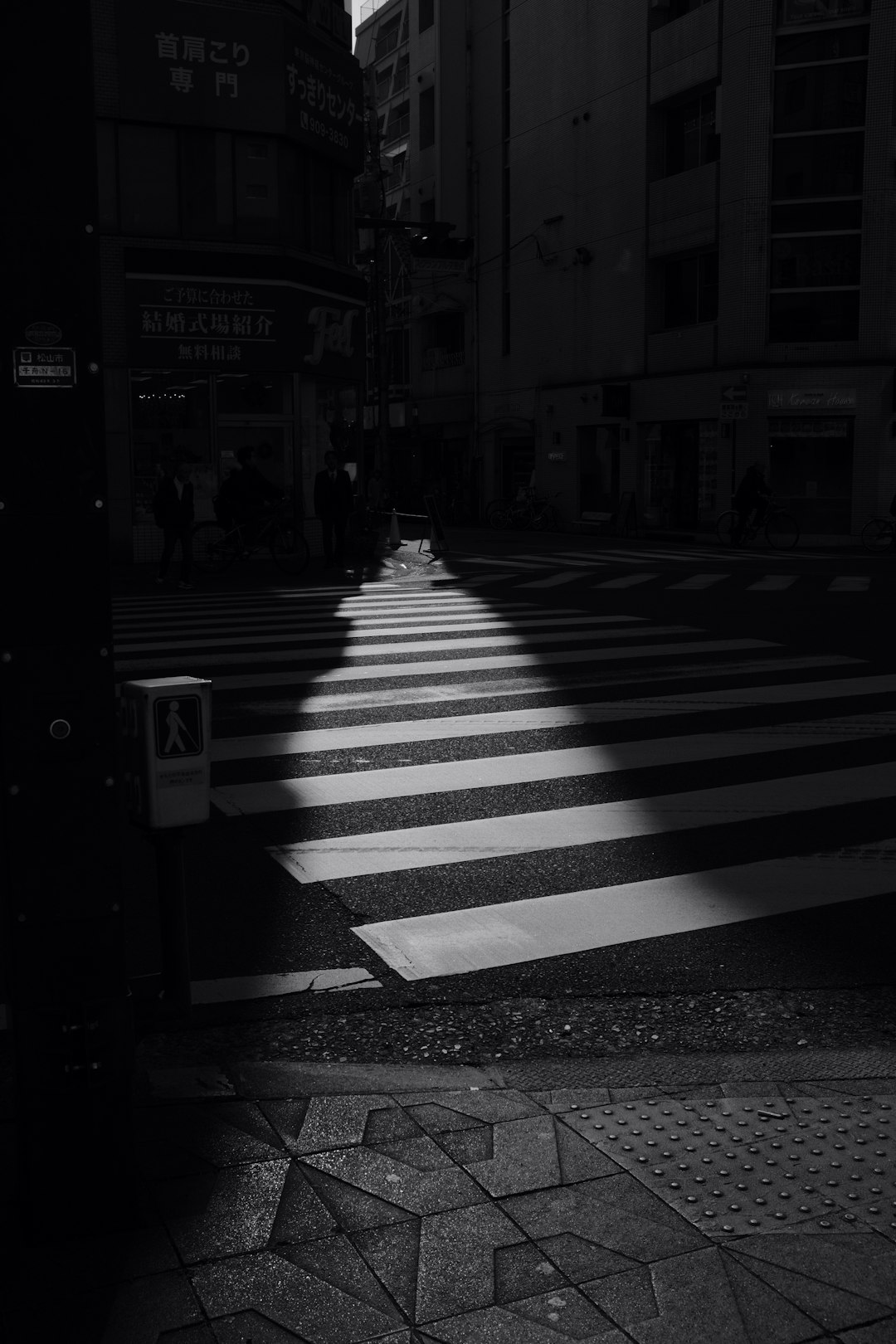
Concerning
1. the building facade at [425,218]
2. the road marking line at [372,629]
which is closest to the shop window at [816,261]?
the building facade at [425,218]

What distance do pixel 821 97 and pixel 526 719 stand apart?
28381 millimetres

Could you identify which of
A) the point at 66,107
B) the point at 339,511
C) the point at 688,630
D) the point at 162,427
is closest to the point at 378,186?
the point at 162,427

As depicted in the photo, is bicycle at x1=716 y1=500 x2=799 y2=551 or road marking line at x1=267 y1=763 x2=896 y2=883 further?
bicycle at x1=716 y1=500 x2=799 y2=551

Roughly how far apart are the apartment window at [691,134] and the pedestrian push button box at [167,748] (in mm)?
35075

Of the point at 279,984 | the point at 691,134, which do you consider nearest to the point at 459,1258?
the point at 279,984

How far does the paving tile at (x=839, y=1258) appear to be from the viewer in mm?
2740

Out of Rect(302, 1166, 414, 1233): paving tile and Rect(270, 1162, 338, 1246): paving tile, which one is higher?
Rect(302, 1166, 414, 1233): paving tile

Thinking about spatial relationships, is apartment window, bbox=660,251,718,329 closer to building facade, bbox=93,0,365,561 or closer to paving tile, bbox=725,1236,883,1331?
building facade, bbox=93,0,365,561

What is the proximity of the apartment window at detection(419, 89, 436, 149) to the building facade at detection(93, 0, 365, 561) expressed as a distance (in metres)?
27.2

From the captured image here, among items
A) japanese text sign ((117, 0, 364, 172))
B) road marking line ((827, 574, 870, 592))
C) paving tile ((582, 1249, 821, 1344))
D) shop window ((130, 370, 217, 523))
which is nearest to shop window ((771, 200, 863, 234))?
japanese text sign ((117, 0, 364, 172))

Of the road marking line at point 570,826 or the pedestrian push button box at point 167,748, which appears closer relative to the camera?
the pedestrian push button box at point 167,748

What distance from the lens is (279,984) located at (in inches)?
184

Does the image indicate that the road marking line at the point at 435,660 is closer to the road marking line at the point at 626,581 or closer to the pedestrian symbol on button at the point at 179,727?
the road marking line at the point at 626,581

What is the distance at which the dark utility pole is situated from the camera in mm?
2709
